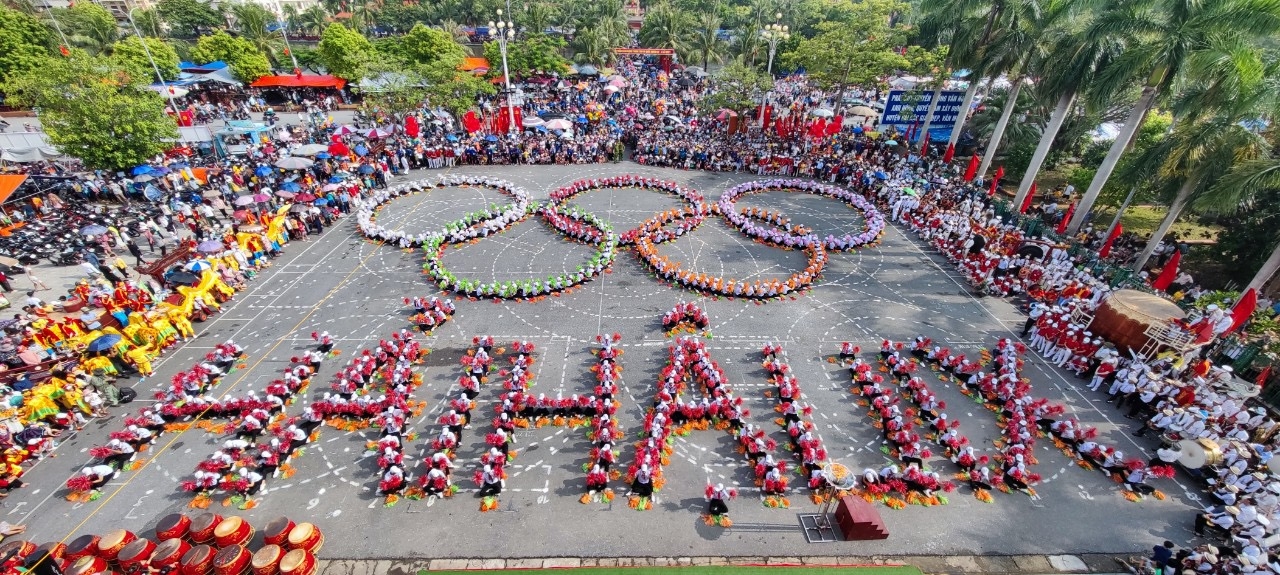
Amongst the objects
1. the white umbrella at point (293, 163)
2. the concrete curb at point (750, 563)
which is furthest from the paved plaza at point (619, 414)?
the white umbrella at point (293, 163)

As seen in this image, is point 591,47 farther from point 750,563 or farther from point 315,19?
point 750,563

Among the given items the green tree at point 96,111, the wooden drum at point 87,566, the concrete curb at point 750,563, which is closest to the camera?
the wooden drum at point 87,566

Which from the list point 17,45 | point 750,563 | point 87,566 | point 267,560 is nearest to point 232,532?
point 267,560

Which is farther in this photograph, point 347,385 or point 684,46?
point 684,46

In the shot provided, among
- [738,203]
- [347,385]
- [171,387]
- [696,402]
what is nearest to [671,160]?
[738,203]

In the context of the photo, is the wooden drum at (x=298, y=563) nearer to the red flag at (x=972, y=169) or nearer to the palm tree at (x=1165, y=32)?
the palm tree at (x=1165, y=32)

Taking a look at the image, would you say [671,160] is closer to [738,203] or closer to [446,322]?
[738,203]
